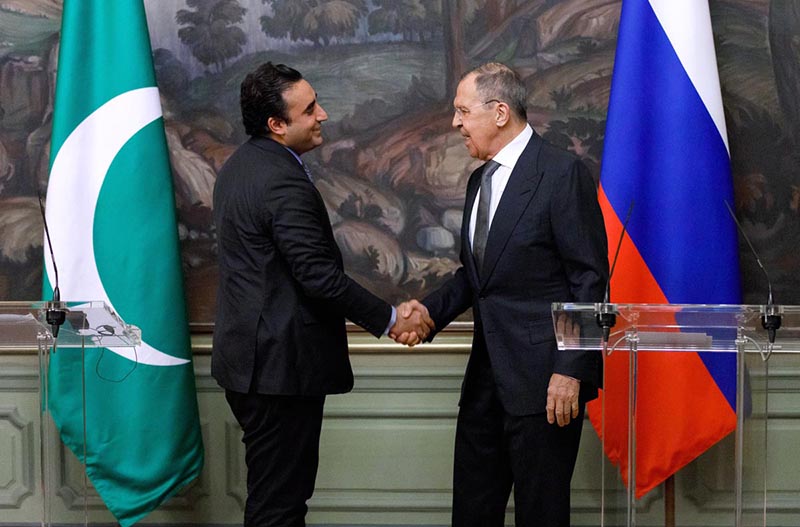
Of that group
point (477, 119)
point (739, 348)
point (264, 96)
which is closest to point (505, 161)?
point (477, 119)

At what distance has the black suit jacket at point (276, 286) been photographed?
9.48ft

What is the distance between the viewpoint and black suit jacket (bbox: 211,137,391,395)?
2.89 meters

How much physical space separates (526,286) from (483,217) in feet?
0.83

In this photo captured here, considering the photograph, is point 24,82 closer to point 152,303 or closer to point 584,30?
point 152,303

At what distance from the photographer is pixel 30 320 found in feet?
8.29

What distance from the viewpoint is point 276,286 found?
293 cm

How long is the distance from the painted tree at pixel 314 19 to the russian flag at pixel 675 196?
1027mm

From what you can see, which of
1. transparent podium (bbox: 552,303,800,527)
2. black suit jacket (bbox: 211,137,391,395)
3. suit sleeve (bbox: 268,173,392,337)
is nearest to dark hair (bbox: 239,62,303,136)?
black suit jacket (bbox: 211,137,391,395)

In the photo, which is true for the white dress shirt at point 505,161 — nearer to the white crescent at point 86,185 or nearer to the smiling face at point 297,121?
the smiling face at point 297,121

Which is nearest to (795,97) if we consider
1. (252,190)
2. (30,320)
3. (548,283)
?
(548,283)

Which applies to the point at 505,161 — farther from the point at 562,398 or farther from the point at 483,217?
the point at 562,398

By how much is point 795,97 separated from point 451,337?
5.09 feet

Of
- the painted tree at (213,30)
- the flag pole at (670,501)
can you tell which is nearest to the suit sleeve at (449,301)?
the flag pole at (670,501)

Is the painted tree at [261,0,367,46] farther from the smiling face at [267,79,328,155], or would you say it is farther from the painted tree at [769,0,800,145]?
the painted tree at [769,0,800,145]
